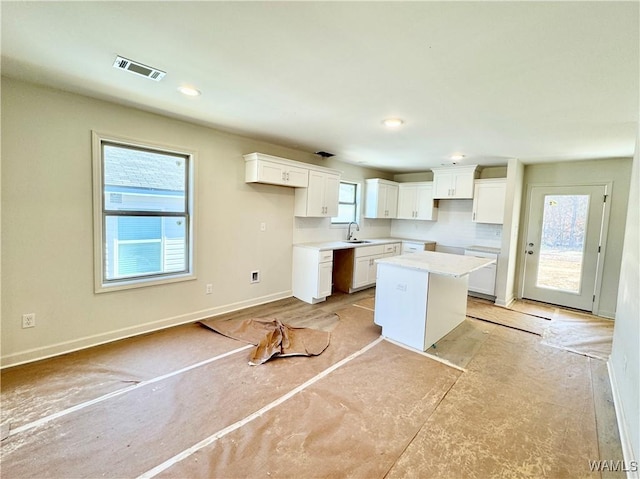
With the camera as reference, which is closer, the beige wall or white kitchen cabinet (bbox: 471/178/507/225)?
the beige wall

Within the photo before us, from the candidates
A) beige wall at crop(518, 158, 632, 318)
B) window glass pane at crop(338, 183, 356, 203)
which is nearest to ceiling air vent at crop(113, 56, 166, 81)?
window glass pane at crop(338, 183, 356, 203)

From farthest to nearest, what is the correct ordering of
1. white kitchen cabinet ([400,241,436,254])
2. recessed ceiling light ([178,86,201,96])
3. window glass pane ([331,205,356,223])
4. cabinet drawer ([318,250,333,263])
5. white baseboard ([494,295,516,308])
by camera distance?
1. white kitchen cabinet ([400,241,436,254])
2. window glass pane ([331,205,356,223])
3. white baseboard ([494,295,516,308])
4. cabinet drawer ([318,250,333,263])
5. recessed ceiling light ([178,86,201,96])

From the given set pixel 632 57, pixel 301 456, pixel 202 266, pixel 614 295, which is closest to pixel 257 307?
pixel 202 266

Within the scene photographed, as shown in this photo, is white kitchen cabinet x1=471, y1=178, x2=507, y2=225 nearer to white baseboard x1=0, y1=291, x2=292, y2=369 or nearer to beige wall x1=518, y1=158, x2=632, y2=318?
beige wall x1=518, y1=158, x2=632, y2=318

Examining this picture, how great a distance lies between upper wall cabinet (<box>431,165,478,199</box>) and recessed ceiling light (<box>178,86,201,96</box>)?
182 inches

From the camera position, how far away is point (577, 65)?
5.86 ft

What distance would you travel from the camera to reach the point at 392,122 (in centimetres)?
306

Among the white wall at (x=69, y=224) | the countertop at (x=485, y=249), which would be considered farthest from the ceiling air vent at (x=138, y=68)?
the countertop at (x=485, y=249)

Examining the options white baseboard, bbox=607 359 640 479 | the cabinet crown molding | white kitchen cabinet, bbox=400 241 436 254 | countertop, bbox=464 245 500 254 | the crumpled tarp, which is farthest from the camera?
white kitchen cabinet, bbox=400 241 436 254

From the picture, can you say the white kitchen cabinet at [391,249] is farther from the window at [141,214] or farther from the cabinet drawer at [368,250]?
the window at [141,214]

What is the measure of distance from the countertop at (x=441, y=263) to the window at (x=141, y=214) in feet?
8.15

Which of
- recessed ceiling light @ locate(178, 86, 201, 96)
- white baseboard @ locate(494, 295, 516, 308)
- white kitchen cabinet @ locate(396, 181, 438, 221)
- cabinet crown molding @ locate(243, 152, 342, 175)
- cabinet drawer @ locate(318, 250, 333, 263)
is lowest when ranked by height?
white baseboard @ locate(494, 295, 516, 308)

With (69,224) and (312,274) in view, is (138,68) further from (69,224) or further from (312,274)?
(312,274)

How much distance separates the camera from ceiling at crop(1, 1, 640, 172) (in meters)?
1.44
